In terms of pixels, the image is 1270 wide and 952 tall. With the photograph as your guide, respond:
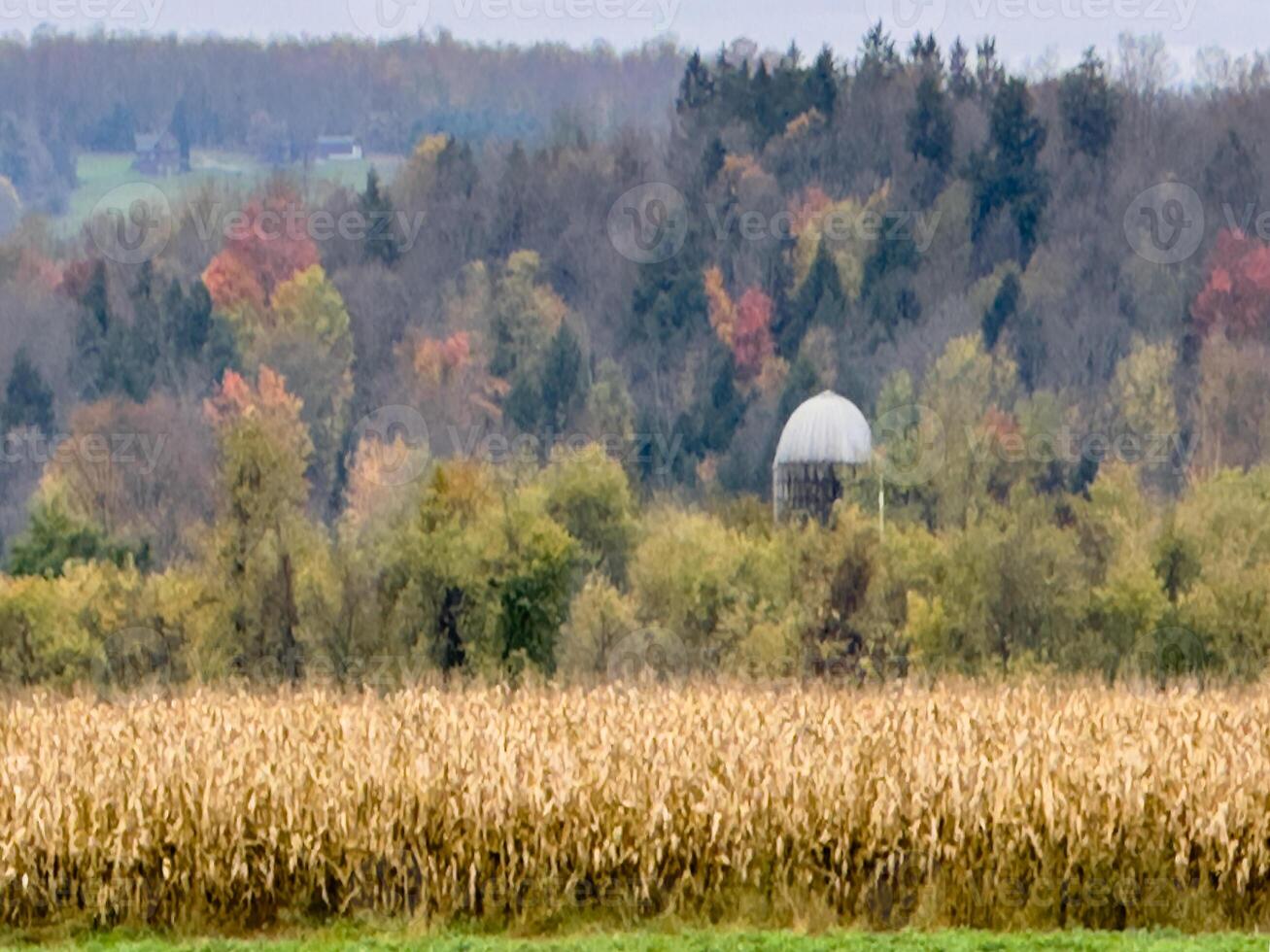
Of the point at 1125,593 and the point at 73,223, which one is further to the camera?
the point at 73,223

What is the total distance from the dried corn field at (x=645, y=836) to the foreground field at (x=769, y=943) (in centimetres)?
78

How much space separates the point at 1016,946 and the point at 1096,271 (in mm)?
115977

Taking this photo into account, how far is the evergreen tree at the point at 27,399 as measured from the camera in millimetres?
129500

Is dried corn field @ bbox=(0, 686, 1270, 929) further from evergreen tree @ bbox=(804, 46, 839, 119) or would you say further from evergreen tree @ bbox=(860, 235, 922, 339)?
evergreen tree @ bbox=(804, 46, 839, 119)

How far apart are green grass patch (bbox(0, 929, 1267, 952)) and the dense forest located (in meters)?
32.0

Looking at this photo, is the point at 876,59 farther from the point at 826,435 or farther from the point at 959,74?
the point at 826,435

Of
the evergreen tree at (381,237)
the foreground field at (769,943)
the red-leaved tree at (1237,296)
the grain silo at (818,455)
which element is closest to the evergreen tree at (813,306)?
the red-leaved tree at (1237,296)

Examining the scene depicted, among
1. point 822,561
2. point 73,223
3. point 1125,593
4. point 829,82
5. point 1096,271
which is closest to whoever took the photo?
point 1125,593

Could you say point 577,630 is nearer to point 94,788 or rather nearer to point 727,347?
point 94,788

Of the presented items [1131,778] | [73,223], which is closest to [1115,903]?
[1131,778]

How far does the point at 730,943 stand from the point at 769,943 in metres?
0.24

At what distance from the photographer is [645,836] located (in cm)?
1825

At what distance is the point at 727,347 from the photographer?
429 feet

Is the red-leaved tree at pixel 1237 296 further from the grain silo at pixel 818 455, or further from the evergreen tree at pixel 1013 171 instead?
the grain silo at pixel 818 455
